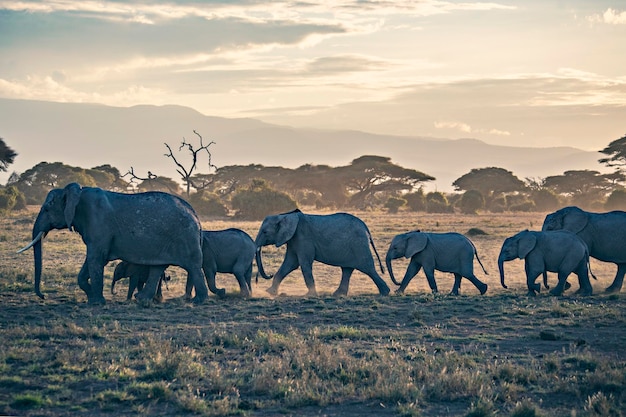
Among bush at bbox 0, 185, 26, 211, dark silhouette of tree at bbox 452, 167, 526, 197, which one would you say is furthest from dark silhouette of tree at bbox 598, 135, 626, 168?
bush at bbox 0, 185, 26, 211

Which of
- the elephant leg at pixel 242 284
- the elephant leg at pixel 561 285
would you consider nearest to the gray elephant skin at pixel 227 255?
the elephant leg at pixel 242 284

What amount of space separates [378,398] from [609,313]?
301 inches

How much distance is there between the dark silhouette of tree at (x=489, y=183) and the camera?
238 feet

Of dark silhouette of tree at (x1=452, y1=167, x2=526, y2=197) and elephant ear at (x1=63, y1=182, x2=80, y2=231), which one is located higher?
dark silhouette of tree at (x1=452, y1=167, x2=526, y2=197)

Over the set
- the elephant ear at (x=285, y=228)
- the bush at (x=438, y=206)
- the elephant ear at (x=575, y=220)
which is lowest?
the elephant ear at (x=285, y=228)

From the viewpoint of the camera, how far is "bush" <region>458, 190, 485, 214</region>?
62031 millimetres

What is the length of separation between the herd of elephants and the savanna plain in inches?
24.2

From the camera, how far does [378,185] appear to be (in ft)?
229

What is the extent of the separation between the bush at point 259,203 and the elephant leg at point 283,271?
86.8 feet

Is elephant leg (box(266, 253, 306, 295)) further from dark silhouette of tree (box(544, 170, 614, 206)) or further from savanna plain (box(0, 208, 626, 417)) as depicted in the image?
dark silhouette of tree (box(544, 170, 614, 206))

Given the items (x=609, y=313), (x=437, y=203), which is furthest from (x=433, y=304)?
(x=437, y=203)

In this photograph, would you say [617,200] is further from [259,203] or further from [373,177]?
[259,203]

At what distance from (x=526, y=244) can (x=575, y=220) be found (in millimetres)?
2544

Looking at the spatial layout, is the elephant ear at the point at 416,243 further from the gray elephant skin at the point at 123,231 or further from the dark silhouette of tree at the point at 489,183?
the dark silhouette of tree at the point at 489,183
